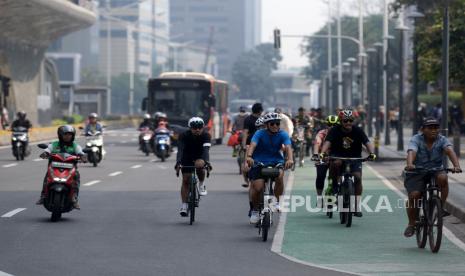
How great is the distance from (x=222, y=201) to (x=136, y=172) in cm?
1085

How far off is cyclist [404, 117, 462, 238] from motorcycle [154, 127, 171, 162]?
25090 millimetres

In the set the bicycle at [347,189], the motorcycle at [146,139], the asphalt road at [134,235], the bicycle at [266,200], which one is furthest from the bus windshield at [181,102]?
the bicycle at [266,200]

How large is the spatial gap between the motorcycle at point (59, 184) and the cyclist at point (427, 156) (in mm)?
5338

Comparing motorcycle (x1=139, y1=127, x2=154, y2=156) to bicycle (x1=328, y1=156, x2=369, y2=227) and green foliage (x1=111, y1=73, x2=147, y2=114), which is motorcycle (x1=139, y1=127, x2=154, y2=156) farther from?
green foliage (x1=111, y1=73, x2=147, y2=114)

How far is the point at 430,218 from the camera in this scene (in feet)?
50.5

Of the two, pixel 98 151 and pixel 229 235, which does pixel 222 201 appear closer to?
pixel 229 235

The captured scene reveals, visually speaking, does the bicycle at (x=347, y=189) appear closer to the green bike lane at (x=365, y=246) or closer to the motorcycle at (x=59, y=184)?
the green bike lane at (x=365, y=246)

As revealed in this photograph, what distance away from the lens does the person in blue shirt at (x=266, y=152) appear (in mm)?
17078

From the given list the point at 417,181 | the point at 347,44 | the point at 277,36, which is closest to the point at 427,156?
the point at 417,181

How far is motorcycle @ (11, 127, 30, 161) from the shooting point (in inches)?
1581

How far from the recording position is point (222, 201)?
2384cm

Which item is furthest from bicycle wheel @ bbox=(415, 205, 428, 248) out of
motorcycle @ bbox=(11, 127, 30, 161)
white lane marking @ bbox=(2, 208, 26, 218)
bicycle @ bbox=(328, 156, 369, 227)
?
motorcycle @ bbox=(11, 127, 30, 161)

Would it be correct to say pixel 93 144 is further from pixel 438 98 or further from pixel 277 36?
pixel 438 98

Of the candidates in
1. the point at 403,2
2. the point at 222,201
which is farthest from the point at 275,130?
the point at 403,2
